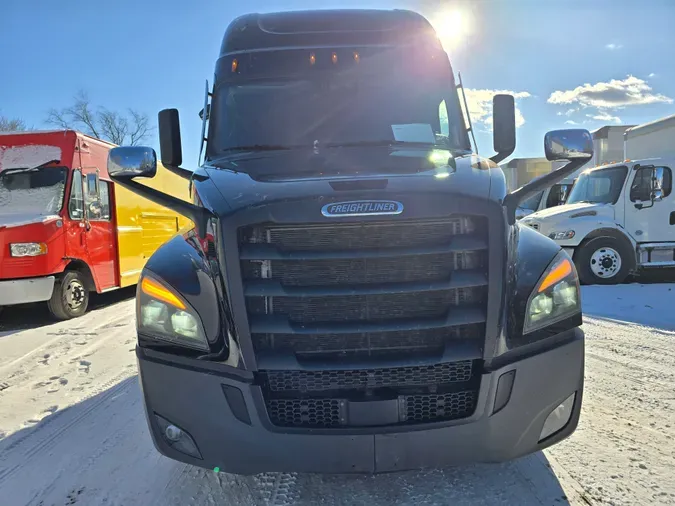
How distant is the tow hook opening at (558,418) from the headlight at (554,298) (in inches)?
15.3

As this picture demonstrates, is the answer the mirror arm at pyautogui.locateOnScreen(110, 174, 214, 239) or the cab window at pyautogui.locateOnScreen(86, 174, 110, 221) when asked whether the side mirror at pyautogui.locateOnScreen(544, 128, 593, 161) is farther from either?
the cab window at pyautogui.locateOnScreen(86, 174, 110, 221)

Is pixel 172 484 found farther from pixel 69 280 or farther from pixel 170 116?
pixel 69 280

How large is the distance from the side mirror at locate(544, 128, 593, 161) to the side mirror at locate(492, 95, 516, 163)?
2.77 feet

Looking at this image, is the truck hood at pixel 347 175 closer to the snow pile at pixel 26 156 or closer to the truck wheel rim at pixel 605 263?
the snow pile at pixel 26 156

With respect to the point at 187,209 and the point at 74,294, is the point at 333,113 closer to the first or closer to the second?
the point at 187,209

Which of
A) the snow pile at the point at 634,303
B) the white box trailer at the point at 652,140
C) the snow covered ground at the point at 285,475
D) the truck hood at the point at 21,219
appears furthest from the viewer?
the white box trailer at the point at 652,140

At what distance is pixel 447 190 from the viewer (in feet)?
7.73

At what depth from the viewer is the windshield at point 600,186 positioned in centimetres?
1039

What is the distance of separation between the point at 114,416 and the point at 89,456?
654mm

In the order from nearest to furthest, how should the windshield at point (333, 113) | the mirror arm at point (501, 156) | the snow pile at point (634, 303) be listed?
the windshield at point (333, 113) → the mirror arm at point (501, 156) → the snow pile at point (634, 303)

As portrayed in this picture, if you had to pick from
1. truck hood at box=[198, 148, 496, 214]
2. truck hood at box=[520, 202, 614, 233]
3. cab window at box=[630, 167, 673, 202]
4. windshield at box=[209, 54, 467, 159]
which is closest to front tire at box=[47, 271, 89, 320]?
windshield at box=[209, 54, 467, 159]

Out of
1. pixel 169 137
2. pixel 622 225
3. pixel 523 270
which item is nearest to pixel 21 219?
pixel 169 137

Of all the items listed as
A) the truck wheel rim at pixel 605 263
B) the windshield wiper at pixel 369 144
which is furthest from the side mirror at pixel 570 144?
the truck wheel rim at pixel 605 263

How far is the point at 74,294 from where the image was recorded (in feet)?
26.6
